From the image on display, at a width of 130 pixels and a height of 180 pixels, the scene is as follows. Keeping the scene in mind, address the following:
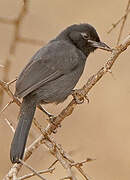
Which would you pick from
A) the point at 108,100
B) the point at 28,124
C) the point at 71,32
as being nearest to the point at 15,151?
the point at 28,124

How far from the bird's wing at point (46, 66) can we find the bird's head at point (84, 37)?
19 centimetres

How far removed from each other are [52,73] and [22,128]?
2.63 feet

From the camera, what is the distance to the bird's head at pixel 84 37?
19.9 feet

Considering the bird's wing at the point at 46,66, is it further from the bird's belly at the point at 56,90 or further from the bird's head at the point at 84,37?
the bird's head at the point at 84,37

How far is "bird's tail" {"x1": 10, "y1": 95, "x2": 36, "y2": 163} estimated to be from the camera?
4691mm

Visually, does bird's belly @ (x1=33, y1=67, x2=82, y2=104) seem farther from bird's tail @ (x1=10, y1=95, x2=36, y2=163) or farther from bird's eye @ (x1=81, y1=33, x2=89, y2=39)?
bird's eye @ (x1=81, y1=33, x2=89, y2=39)

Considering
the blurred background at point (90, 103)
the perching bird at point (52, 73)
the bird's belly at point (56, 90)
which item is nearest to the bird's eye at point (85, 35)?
the perching bird at point (52, 73)

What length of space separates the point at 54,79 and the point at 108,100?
2.75 meters

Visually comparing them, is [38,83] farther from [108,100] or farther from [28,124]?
[108,100]

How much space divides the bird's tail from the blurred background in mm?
1201

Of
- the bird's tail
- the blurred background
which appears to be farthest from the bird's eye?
the bird's tail

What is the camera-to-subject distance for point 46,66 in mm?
5656

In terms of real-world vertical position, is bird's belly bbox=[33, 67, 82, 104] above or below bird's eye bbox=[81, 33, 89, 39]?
below

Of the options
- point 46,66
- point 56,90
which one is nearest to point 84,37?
point 46,66
